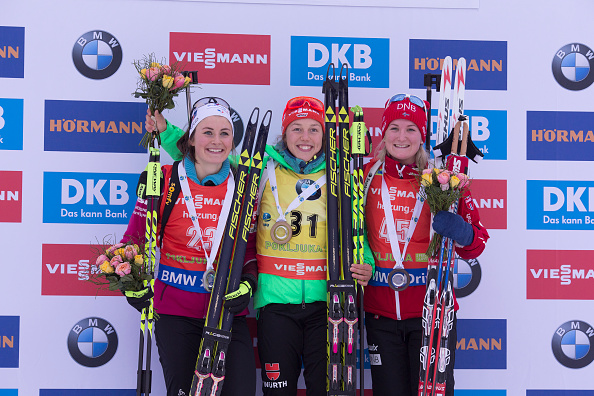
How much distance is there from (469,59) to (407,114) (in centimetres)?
97

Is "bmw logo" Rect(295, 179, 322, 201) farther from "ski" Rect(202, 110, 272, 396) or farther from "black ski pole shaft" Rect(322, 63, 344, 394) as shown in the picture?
"ski" Rect(202, 110, 272, 396)

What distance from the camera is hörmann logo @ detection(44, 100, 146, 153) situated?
3.27 meters

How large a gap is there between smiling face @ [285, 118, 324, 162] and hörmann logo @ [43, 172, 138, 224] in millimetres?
1171

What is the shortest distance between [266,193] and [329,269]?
0.54 m

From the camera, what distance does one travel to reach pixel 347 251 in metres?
2.66

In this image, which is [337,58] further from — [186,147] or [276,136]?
[186,147]

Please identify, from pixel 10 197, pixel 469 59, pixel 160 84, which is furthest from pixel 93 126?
pixel 469 59

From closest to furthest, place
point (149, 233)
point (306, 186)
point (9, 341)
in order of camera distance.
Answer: point (149, 233) < point (306, 186) < point (9, 341)

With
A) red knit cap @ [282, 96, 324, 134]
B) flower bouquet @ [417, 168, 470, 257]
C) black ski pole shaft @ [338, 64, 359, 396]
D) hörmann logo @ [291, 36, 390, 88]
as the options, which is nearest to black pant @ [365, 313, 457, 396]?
black ski pole shaft @ [338, 64, 359, 396]

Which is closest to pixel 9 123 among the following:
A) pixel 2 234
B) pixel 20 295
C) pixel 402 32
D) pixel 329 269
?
pixel 2 234

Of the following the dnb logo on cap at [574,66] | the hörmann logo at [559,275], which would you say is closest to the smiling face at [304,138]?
the hörmann logo at [559,275]

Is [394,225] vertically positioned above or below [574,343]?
above

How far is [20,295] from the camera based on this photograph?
326 centimetres

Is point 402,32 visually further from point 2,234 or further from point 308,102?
point 2,234
